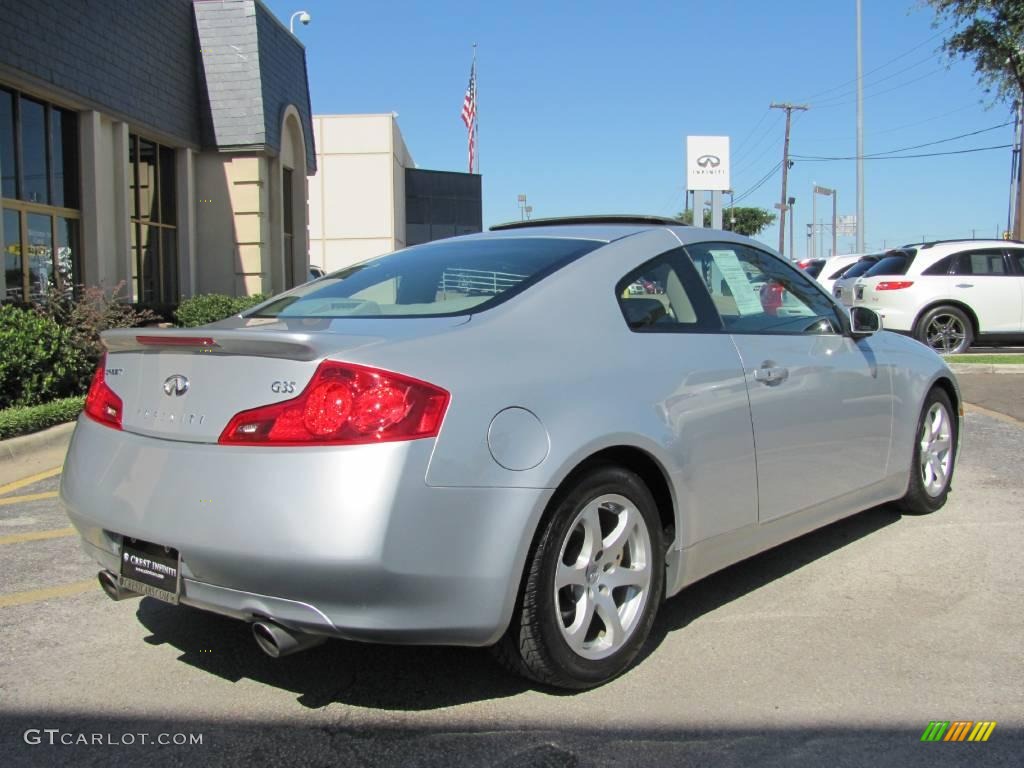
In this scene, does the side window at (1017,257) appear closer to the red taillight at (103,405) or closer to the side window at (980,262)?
the side window at (980,262)

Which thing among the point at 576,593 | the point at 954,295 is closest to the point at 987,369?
the point at 954,295

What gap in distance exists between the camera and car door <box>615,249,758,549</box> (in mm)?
3330

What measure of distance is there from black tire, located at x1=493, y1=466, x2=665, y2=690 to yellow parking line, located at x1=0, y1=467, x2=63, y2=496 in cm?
466

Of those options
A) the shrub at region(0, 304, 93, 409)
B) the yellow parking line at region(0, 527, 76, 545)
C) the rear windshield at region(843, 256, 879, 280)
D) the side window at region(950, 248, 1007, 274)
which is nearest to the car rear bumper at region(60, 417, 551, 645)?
the yellow parking line at region(0, 527, 76, 545)

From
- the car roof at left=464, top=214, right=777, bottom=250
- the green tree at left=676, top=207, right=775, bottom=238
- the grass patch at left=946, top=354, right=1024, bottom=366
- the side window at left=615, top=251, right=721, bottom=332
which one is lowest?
the grass patch at left=946, top=354, right=1024, bottom=366

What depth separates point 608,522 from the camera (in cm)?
320

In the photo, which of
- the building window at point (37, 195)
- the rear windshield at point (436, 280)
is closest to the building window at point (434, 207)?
the building window at point (37, 195)

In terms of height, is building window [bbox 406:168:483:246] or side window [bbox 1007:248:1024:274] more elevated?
building window [bbox 406:168:483:246]

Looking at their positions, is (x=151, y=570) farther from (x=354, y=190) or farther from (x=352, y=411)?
(x=354, y=190)

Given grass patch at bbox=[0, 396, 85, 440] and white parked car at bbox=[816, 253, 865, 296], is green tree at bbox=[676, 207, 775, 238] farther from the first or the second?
grass patch at bbox=[0, 396, 85, 440]

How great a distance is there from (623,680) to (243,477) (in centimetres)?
151

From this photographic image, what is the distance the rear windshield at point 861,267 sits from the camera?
15512 mm

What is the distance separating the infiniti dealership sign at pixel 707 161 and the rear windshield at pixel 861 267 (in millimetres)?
2630

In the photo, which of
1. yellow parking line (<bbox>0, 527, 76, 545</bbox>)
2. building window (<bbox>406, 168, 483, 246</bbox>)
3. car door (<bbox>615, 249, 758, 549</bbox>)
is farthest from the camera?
building window (<bbox>406, 168, 483, 246</bbox>)
